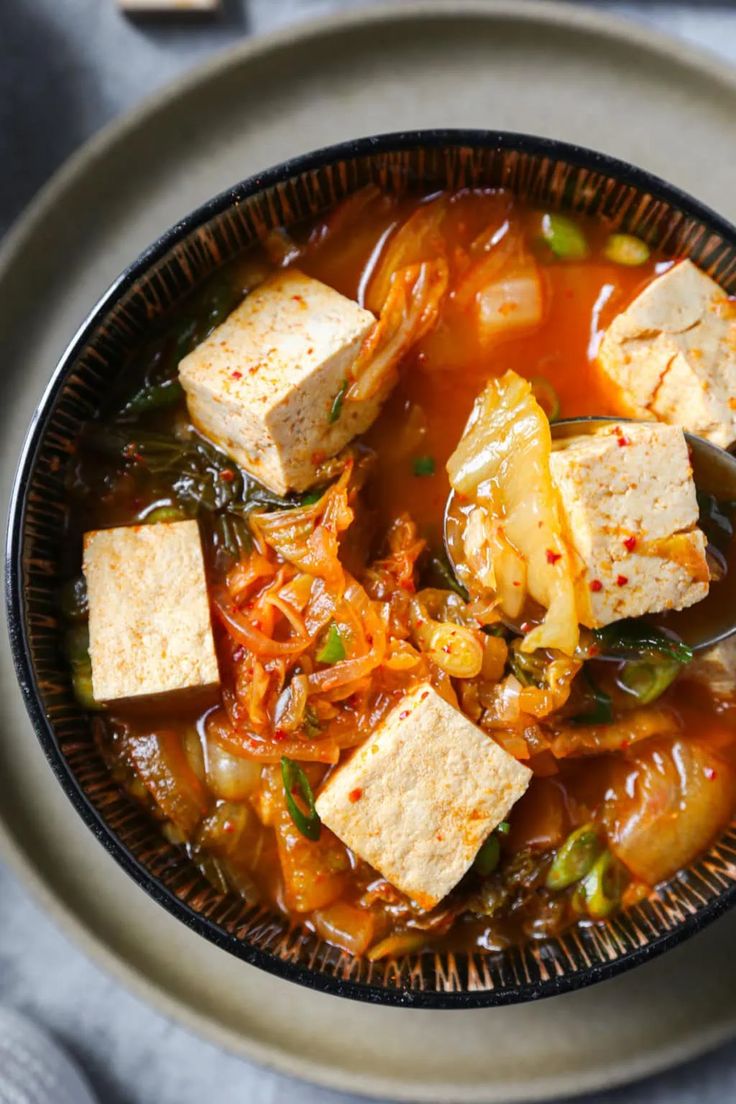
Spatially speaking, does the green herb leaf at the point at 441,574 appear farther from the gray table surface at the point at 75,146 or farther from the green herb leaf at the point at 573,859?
the gray table surface at the point at 75,146

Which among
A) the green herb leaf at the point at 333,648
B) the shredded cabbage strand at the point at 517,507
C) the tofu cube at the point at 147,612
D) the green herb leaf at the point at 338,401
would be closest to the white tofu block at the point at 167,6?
the green herb leaf at the point at 338,401

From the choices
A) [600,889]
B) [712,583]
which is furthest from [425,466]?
[600,889]

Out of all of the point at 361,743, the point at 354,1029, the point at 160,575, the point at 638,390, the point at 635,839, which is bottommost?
the point at 354,1029

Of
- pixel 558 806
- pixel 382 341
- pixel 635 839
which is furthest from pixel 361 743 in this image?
pixel 382 341

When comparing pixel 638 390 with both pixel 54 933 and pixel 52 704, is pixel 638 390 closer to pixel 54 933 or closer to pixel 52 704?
pixel 52 704

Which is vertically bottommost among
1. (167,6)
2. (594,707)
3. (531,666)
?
(594,707)

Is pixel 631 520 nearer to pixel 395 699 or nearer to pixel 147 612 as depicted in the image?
pixel 395 699
